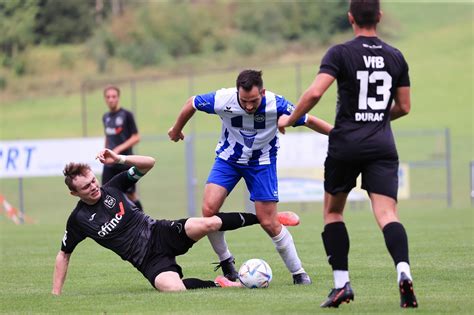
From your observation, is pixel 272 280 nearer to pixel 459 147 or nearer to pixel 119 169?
pixel 119 169

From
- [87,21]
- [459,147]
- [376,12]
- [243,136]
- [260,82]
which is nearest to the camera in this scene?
[376,12]

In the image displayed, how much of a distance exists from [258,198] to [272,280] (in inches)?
32.1

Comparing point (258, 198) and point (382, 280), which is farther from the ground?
point (258, 198)

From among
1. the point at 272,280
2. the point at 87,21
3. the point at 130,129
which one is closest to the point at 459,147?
the point at 87,21

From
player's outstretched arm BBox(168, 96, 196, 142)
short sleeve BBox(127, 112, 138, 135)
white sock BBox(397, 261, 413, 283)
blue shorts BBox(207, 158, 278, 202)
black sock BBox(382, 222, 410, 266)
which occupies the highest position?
player's outstretched arm BBox(168, 96, 196, 142)

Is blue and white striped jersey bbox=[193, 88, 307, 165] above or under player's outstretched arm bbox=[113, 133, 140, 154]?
above

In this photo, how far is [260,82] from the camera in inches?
309

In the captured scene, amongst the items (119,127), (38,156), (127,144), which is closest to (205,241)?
(127,144)

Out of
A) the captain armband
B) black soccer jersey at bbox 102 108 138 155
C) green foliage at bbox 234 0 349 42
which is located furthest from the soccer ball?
green foliage at bbox 234 0 349 42

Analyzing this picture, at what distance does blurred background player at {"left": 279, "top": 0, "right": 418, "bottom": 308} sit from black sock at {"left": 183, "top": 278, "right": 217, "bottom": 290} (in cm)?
185

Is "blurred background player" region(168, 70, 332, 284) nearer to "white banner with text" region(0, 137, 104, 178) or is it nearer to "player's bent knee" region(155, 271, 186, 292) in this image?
"player's bent knee" region(155, 271, 186, 292)

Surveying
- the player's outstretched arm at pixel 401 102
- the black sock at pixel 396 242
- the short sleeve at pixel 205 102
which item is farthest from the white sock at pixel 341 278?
the short sleeve at pixel 205 102

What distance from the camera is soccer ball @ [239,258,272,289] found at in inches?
315

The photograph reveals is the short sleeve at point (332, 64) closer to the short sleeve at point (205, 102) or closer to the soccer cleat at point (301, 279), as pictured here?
the short sleeve at point (205, 102)
